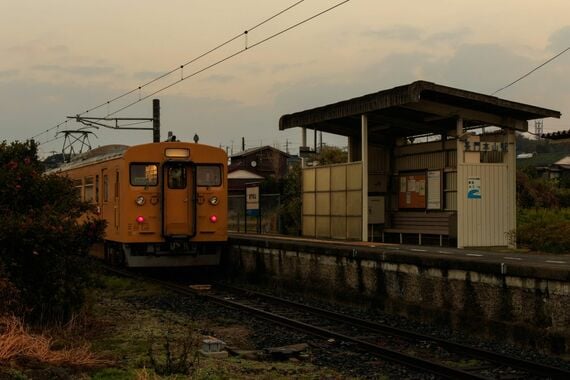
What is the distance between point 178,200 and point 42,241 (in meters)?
7.40

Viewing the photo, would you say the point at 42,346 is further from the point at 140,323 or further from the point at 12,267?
the point at 140,323

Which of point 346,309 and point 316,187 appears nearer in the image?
point 346,309

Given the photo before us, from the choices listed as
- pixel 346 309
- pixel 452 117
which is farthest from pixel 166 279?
pixel 452 117

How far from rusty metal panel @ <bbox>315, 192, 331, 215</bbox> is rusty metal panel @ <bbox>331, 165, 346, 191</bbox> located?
1.47ft

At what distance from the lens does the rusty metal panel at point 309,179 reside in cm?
2084

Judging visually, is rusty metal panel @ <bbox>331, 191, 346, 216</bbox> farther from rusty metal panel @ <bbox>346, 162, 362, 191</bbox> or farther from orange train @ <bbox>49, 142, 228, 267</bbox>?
orange train @ <bbox>49, 142, 228, 267</bbox>

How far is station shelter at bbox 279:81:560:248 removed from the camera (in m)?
16.5

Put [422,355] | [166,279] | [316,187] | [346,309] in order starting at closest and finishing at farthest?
[422,355] < [346,309] < [166,279] < [316,187]

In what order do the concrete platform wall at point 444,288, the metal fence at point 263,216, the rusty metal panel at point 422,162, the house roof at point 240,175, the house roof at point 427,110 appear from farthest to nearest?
1. the house roof at point 240,175
2. the metal fence at point 263,216
3. the rusty metal panel at point 422,162
4. the house roof at point 427,110
5. the concrete platform wall at point 444,288

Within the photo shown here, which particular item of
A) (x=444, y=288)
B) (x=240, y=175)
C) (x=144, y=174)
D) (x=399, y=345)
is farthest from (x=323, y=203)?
(x=240, y=175)

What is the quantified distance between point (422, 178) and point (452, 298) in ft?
27.3

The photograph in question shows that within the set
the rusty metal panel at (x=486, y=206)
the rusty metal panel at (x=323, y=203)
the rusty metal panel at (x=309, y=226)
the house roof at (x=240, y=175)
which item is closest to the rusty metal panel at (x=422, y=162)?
the rusty metal panel at (x=486, y=206)

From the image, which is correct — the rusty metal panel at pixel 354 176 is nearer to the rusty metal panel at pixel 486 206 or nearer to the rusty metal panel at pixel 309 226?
the rusty metal panel at pixel 309 226

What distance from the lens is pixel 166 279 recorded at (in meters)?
18.6
